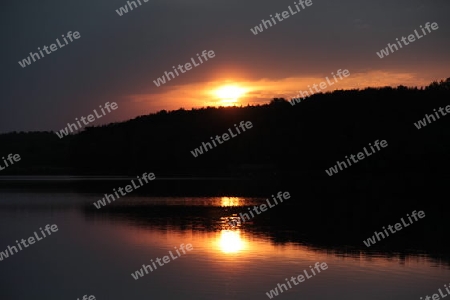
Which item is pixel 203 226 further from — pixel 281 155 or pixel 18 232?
pixel 281 155

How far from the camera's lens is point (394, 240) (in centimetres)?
2264

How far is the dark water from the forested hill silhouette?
51076 mm

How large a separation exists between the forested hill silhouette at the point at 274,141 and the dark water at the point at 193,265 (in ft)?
168

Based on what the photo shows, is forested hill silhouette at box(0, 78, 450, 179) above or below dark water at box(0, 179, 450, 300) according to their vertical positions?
above

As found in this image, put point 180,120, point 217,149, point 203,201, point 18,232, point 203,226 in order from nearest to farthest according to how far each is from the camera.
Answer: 1. point 18,232
2. point 203,226
3. point 203,201
4. point 217,149
5. point 180,120

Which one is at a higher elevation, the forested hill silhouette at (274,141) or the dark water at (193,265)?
the forested hill silhouette at (274,141)

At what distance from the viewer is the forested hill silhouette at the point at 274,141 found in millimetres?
76875

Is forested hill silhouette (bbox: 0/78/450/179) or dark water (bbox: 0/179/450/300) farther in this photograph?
forested hill silhouette (bbox: 0/78/450/179)

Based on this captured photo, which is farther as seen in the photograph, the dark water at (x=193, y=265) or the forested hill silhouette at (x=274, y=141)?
the forested hill silhouette at (x=274, y=141)

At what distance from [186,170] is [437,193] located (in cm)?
6966

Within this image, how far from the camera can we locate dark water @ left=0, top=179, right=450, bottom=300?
14586 mm

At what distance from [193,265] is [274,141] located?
3356 inches

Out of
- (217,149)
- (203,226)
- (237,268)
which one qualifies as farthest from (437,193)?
(217,149)

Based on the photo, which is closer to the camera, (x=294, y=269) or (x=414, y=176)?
(x=294, y=269)
